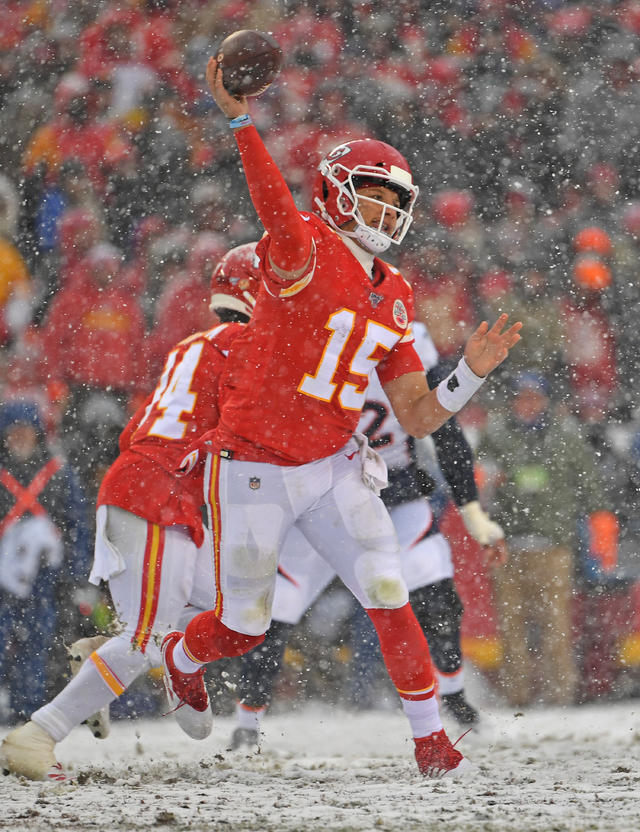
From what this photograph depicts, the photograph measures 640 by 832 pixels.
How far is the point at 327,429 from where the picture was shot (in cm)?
338

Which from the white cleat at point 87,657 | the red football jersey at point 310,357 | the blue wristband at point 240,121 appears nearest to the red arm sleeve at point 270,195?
the blue wristband at point 240,121

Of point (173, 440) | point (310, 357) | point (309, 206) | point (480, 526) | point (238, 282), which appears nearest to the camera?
point (310, 357)

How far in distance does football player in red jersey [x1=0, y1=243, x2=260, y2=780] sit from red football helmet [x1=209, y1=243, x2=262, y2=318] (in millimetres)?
274

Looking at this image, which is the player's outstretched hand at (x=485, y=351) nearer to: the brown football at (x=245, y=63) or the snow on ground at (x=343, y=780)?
the brown football at (x=245, y=63)

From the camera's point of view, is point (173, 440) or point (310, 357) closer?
point (310, 357)

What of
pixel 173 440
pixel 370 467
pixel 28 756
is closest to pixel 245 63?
pixel 370 467

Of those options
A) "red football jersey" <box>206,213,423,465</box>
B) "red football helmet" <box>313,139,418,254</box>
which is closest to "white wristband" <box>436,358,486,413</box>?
"red football jersey" <box>206,213,423,465</box>

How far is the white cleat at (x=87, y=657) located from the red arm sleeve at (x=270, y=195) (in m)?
1.51

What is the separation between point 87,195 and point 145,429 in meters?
2.99

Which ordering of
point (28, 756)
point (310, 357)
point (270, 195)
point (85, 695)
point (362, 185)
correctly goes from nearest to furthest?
point (270, 195)
point (310, 357)
point (362, 185)
point (28, 756)
point (85, 695)

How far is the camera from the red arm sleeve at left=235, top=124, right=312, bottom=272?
A: 10.2 feet

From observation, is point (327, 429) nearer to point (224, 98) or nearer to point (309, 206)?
point (224, 98)

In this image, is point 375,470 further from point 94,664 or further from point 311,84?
point 311,84

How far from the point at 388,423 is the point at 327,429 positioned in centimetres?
113
